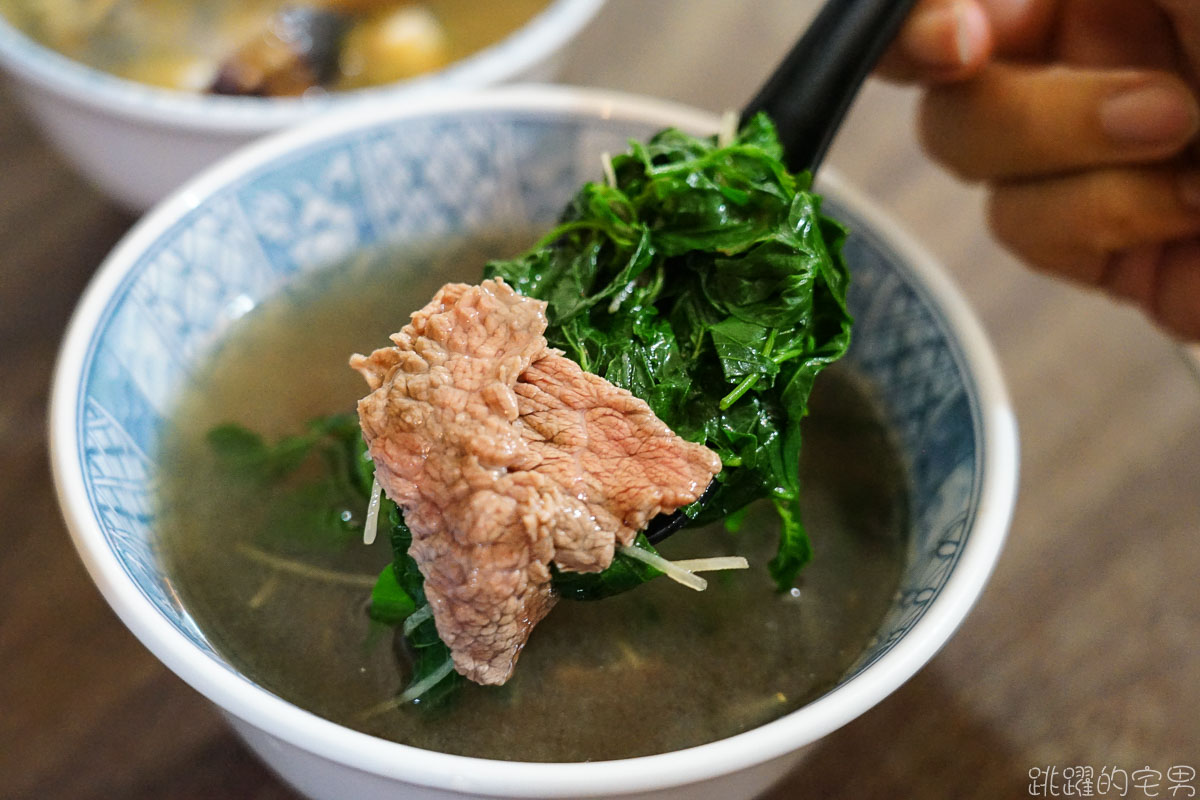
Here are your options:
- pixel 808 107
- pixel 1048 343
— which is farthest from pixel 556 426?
pixel 1048 343

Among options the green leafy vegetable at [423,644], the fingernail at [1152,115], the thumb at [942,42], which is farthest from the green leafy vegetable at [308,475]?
the fingernail at [1152,115]

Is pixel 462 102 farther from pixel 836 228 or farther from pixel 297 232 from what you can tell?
pixel 836 228

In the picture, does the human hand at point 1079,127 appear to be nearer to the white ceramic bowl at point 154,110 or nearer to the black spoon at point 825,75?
the black spoon at point 825,75

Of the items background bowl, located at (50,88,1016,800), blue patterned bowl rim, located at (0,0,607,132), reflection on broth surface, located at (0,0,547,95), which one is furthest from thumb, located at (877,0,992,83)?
reflection on broth surface, located at (0,0,547,95)

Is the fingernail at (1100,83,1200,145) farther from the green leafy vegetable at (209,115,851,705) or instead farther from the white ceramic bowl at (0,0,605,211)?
the white ceramic bowl at (0,0,605,211)

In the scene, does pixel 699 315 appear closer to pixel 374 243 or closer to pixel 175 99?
pixel 374 243

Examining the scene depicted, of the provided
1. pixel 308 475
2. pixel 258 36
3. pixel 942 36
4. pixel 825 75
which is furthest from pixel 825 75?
pixel 258 36
